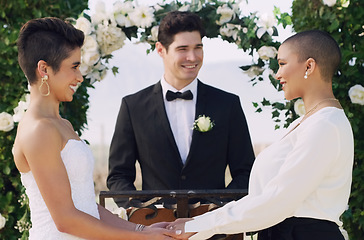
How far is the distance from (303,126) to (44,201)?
1.42 metres

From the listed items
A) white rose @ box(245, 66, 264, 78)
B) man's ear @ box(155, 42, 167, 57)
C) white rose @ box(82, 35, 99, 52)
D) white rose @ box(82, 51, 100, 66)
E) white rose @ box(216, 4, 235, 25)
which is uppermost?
white rose @ box(216, 4, 235, 25)

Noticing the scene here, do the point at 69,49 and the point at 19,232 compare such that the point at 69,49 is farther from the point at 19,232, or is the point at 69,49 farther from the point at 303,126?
the point at 19,232

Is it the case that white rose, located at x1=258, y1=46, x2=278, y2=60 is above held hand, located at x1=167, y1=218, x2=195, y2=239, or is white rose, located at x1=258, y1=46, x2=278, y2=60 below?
above

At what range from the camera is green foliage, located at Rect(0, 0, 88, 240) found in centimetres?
541

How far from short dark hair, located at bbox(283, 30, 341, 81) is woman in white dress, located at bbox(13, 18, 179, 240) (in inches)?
48.2

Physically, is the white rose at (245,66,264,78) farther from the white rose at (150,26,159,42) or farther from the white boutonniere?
the white boutonniere

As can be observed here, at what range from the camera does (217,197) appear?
3.76 metres

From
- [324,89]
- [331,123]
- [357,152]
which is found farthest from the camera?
[357,152]

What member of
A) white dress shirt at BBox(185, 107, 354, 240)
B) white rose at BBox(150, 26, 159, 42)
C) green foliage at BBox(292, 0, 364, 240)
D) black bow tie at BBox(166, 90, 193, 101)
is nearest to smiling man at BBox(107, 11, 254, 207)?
black bow tie at BBox(166, 90, 193, 101)

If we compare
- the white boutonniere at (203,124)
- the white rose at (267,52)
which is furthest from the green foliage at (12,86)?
the white rose at (267,52)

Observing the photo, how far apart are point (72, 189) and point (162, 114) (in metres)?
1.62

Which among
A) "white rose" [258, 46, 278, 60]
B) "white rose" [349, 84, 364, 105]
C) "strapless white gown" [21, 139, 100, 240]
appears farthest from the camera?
"white rose" [258, 46, 278, 60]

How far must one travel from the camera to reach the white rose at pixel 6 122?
17.3ft

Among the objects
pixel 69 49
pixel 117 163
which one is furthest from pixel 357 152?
pixel 69 49
